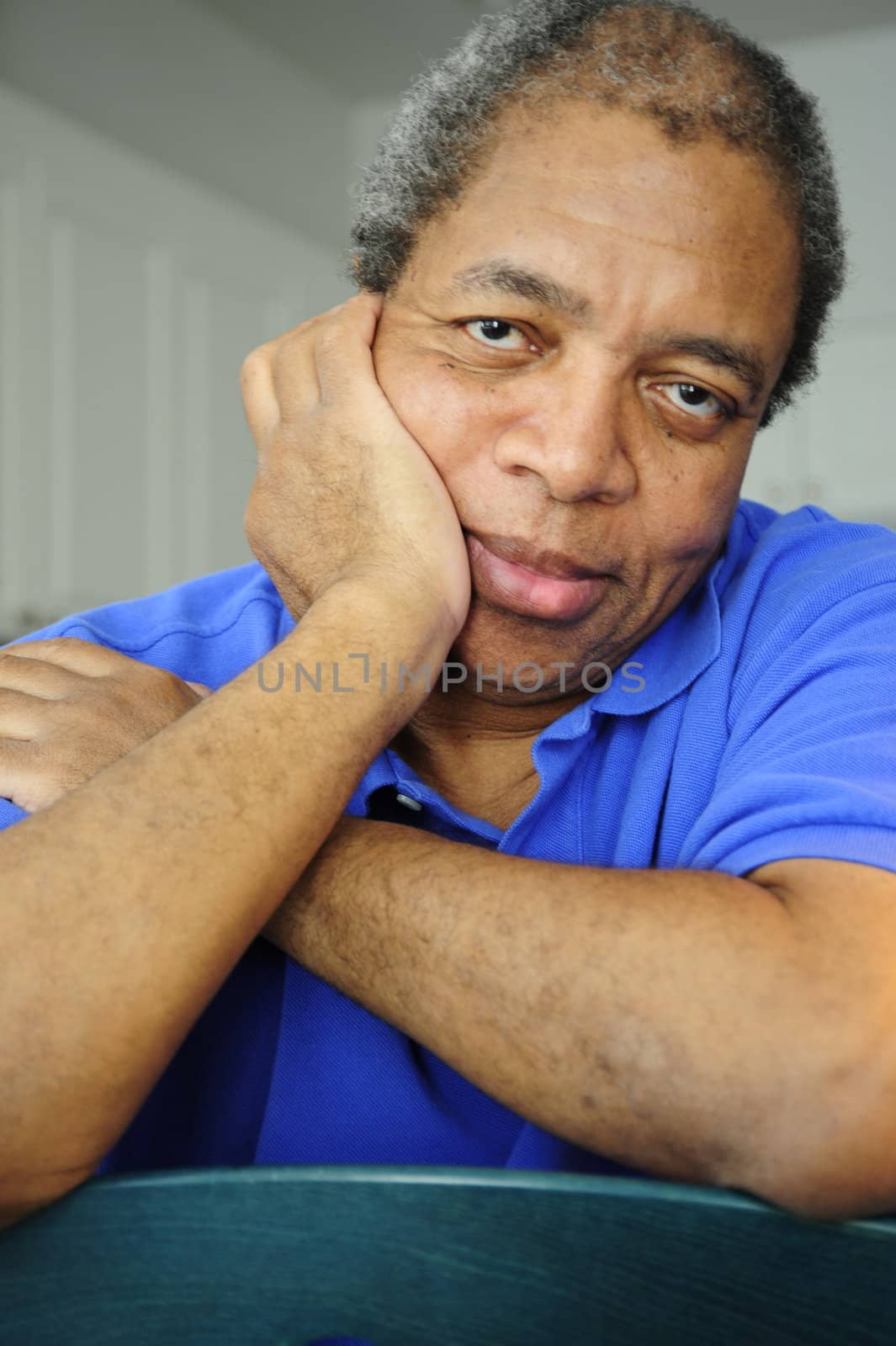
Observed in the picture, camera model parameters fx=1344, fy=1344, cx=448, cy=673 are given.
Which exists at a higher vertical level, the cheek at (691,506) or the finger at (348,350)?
the finger at (348,350)

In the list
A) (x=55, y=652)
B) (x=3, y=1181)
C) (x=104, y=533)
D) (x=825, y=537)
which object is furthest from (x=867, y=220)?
(x=3, y=1181)

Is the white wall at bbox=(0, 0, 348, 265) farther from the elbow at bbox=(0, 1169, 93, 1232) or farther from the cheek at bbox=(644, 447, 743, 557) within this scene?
the elbow at bbox=(0, 1169, 93, 1232)

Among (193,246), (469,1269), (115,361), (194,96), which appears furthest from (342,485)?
(194,96)

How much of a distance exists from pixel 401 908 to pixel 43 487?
279 cm

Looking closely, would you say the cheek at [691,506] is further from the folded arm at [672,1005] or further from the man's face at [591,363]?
the folded arm at [672,1005]

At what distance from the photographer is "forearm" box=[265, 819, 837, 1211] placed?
2.17ft

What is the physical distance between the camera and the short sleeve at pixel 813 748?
0.76m

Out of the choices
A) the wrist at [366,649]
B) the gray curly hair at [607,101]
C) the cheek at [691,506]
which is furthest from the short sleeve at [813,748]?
the gray curly hair at [607,101]

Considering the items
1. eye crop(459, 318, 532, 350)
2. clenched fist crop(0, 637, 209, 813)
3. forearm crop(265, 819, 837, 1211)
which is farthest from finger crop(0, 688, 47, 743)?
eye crop(459, 318, 532, 350)

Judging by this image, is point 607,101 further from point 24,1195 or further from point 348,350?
point 24,1195

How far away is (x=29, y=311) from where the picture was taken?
3268 millimetres

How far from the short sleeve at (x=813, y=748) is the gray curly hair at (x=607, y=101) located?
1.04 ft

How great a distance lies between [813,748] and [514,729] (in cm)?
36

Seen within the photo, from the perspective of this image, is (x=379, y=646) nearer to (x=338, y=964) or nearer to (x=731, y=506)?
(x=338, y=964)
